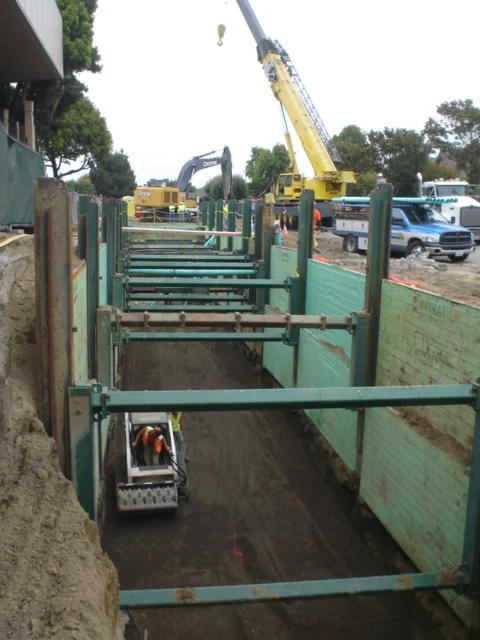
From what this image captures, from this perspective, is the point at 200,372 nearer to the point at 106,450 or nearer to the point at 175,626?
the point at 106,450

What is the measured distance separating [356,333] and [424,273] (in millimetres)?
7882

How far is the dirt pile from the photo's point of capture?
8.22 feet

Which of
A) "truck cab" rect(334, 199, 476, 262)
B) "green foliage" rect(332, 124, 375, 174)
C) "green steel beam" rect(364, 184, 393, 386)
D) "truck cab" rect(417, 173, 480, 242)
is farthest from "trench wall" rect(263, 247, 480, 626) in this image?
"green foliage" rect(332, 124, 375, 174)

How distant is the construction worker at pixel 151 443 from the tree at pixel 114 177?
240 feet

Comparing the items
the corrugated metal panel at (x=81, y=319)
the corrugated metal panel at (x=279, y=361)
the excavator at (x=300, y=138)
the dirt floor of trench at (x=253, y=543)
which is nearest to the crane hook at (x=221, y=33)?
the excavator at (x=300, y=138)

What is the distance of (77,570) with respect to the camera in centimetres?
285

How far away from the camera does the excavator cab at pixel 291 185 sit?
31.7 metres

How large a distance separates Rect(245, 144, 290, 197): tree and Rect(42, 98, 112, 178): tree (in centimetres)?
2487

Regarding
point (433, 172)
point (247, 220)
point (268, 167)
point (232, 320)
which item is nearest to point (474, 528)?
point (232, 320)

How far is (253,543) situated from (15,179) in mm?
6855

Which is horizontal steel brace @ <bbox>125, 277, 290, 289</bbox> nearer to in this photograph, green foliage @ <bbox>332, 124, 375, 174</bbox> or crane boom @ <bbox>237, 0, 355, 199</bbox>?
crane boom @ <bbox>237, 0, 355, 199</bbox>

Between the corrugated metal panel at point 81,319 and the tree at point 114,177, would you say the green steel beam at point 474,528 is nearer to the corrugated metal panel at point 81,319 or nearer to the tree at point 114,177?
the corrugated metal panel at point 81,319

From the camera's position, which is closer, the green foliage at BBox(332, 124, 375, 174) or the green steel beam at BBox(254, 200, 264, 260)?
the green steel beam at BBox(254, 200, 264, 260)

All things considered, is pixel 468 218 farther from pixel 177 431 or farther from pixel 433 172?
pixel 433 172
